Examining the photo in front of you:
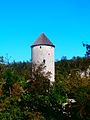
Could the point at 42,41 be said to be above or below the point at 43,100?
above

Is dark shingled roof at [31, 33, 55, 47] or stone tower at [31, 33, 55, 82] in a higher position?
dark shingled roof at [31, 33, 55, 47]

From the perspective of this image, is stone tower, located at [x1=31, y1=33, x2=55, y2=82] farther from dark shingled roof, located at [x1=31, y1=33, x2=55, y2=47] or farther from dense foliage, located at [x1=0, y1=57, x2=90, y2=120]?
dense foliage, located at [x1=0, y1=57, x2=90, y2=120]

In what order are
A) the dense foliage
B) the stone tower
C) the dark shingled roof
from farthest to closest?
the dark shingled roof < the stone tower < the dense foliage

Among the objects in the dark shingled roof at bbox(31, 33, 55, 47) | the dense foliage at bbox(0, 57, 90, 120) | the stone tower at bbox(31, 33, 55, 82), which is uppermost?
the dark shingled roof at bbox(31, 33, 55, 47)

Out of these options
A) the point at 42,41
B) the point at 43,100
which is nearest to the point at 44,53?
the point at 42,41

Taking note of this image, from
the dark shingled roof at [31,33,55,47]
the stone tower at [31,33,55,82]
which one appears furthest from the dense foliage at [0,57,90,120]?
the dark shingled roof at [31,33,55,47]

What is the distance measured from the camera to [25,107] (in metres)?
18.1

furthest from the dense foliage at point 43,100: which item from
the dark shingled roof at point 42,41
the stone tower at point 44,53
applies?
the dark shingled roof at point 42,41

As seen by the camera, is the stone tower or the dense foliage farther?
the stone tower

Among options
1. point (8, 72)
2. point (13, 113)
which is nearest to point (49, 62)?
point (8, 72)

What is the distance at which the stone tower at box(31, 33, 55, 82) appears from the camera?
37.2 meters

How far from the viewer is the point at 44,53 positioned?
1489 inches

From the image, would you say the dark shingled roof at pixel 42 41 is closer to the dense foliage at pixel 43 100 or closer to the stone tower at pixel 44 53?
the stone tower at pixel 44 53

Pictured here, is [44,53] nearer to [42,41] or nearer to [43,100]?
[42,41]
